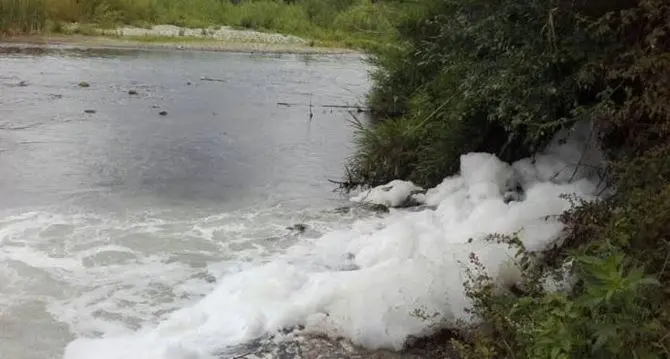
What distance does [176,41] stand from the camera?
30828mm

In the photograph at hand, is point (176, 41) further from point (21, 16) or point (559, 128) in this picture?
point (559, 128)

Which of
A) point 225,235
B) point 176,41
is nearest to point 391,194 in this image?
point 225,235

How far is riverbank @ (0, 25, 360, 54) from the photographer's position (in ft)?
86.9

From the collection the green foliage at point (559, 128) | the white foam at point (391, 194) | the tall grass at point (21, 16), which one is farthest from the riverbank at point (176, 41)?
the green foliage at point (559, 128)

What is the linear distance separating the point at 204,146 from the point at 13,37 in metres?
17.4

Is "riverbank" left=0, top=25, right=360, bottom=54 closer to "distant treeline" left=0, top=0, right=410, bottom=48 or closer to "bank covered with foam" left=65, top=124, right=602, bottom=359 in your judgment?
"distant treeline" left=0, top=0, right=410, bottom=48

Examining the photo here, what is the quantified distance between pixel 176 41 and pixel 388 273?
2684 centimetres

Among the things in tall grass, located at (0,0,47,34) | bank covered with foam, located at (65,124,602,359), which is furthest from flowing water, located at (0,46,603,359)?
tall grass, located at (0,0,47,34)

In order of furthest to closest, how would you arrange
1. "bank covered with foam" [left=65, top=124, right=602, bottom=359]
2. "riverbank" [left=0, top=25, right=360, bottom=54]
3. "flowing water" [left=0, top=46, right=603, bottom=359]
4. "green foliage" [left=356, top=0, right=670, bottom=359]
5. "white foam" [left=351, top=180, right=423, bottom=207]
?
"riverbank" [left=0, top=25, right=360, bottom=54]
"white foam" [left=351, top=180, right=423, bottom=207]
"flowing water" [left=0, top=46, right=603, bottom=359]
"bank covered with foam" [left=65, top=124, right=602, bottom=359]
"green foliage" [left=356, top=0, right=670, bottom=359]

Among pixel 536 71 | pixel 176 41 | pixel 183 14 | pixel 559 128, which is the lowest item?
pixel 176 41

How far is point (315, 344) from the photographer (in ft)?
16.0

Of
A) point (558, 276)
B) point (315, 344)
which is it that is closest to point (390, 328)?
point (315, 344)

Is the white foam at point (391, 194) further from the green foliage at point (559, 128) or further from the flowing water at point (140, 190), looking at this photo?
the flowing water at point (140, 190)

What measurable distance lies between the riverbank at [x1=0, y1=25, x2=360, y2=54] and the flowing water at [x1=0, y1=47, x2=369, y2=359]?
7.66 metres
